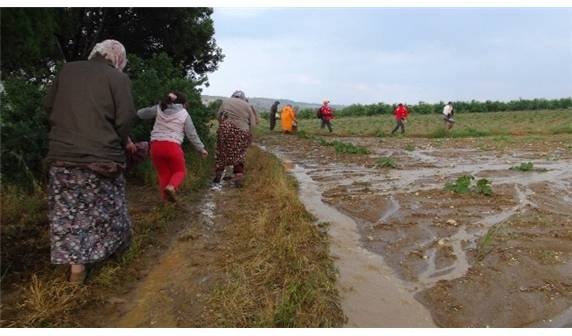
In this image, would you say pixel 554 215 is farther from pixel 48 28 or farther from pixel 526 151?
pixel 526 151

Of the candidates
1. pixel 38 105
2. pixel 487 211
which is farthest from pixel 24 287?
pixel 487 211

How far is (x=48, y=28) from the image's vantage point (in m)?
4.36

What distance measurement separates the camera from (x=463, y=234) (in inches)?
219

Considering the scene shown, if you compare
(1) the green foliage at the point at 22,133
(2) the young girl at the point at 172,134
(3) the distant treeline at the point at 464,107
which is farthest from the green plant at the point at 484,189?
(3) the distant treeline at the point at 464,107

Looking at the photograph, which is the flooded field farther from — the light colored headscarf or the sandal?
the light colored headscarf

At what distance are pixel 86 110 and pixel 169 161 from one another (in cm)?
243

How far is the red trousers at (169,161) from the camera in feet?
19.3

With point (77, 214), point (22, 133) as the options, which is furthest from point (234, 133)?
point (77, 214)

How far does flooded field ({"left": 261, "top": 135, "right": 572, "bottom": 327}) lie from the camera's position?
380 cm

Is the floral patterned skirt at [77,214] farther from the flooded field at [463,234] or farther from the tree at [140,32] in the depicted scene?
the tree at [140,32]

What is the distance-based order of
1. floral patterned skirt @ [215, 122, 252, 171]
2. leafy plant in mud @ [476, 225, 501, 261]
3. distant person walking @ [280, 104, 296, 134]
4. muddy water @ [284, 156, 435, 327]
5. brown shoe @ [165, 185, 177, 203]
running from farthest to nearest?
distant person walking @ [280, 104, 296, 134] → floral patterned skirt @ [215, 122, 252, 171] → brown shoe @ [165, 185, 177, 203] → leafy plant in mud @ [476, 225, 501, 261] → muddy water @ [284, 156, 435, 327]

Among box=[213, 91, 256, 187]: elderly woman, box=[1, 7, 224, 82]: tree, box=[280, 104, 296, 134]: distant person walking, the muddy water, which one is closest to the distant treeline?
box=[280, 104, 296, 134]: distant person walking

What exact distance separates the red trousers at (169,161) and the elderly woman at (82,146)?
2069 millimetres

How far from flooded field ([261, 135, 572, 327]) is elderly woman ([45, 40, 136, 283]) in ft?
6.79
